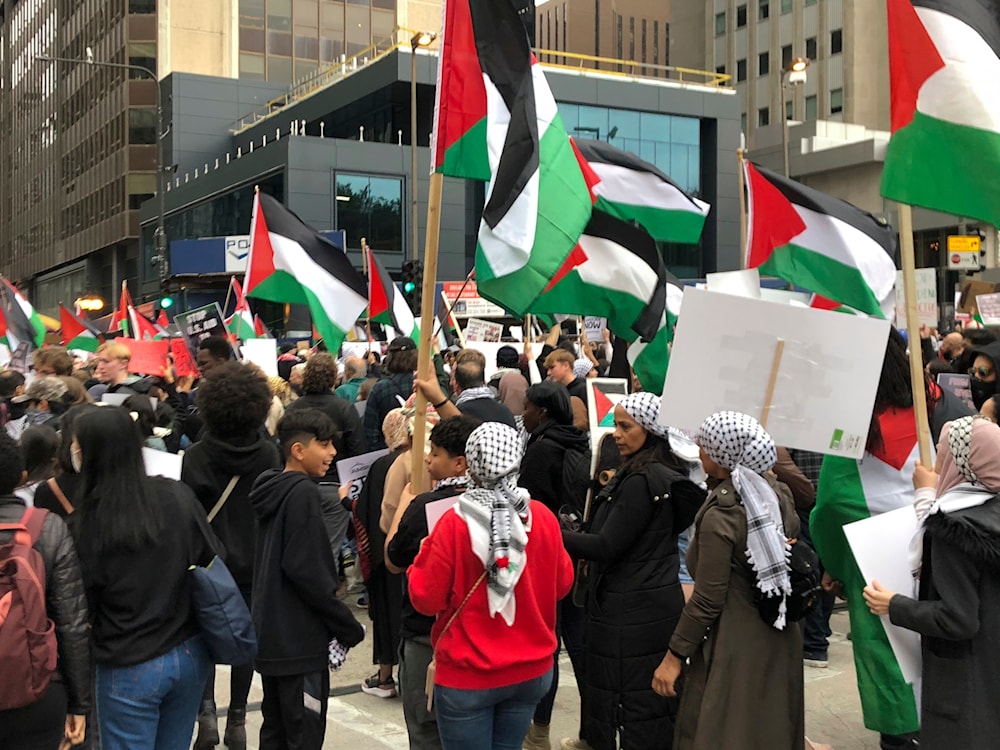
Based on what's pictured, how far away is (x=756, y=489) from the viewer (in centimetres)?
427

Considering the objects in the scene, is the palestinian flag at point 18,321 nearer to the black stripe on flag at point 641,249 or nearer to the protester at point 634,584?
the black stripe on flag at point 641,249

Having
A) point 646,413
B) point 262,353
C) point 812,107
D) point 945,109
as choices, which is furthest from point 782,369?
point 812,107

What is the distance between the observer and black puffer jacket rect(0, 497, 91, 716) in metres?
3.62

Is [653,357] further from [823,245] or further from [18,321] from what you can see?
[18,321]

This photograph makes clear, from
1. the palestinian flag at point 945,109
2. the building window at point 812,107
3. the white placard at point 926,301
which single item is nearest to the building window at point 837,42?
the building window at point 812,107

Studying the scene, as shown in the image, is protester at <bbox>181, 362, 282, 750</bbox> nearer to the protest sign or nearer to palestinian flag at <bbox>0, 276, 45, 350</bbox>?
the protest sign

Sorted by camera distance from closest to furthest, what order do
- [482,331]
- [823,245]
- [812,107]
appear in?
[823,245], [482,331], [812,107]

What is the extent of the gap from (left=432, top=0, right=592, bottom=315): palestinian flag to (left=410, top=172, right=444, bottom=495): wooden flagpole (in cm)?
71

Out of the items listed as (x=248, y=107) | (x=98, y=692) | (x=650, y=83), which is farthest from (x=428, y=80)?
(x=98, y=692)

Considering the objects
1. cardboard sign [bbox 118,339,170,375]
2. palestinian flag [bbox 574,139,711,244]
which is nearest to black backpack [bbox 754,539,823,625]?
palestinian flag [bbox 574,139,711,244]

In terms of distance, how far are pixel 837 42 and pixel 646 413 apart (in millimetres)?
67559

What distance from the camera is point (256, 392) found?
16.9 feet

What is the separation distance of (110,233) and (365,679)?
6667 centimetres

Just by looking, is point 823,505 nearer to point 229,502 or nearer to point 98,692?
point 229,502
